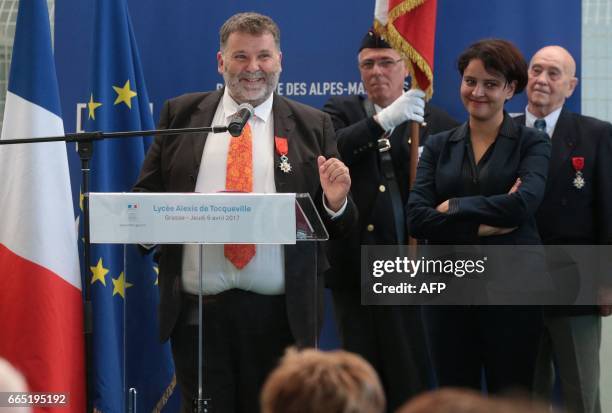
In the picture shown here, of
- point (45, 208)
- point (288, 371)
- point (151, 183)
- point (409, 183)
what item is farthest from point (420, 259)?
point (288, 371)

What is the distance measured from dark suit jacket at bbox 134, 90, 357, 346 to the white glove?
62cm

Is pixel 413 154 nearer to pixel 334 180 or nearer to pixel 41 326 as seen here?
pixel 334 180

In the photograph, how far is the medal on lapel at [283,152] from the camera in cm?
418

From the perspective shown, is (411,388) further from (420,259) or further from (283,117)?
(283,117)

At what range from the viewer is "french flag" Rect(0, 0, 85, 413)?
4.79 m

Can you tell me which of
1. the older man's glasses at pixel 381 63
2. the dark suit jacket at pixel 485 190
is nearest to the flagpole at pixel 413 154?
the dark suit jacket at pixel 485 190

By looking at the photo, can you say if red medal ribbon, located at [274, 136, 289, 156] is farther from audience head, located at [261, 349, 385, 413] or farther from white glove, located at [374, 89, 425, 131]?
audience head, located at [261, 349, 385, 413]

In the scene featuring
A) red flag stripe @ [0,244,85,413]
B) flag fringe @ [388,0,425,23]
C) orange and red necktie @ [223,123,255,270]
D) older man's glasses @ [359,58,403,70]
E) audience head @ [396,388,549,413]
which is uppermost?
flag fringe @ [388,0,425,23]

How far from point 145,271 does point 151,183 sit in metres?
0.51

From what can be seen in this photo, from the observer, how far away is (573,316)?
508 cm

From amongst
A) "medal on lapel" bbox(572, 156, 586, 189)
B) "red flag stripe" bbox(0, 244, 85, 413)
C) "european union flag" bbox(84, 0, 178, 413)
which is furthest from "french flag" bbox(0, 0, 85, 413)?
"medal on lapel" bbox(572, 156, 586, 189)

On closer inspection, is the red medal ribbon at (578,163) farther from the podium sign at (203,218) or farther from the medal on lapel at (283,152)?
the podium sign at (203,218)

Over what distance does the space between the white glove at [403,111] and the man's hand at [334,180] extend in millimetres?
1117

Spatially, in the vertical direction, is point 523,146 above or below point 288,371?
above
